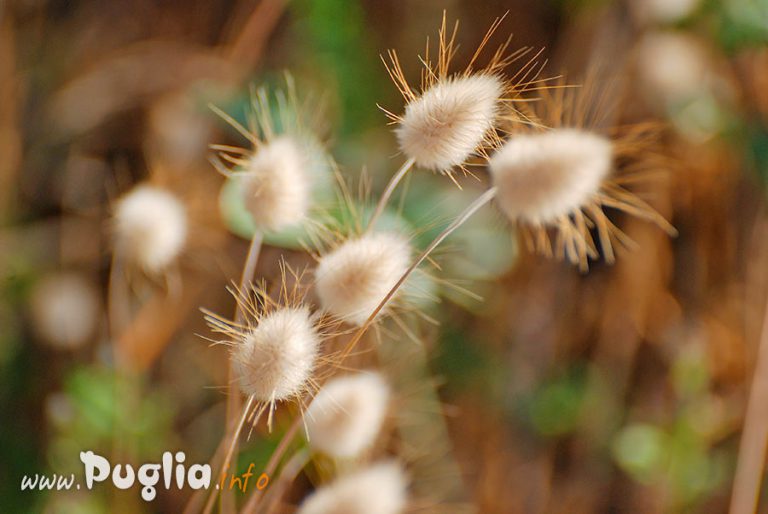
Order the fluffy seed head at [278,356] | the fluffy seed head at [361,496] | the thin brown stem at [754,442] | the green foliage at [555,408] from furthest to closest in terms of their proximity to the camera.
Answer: the green foliage at [555,408], the thin brown stem at [754,442], the fluffy seed head at [361,496], the fluffy seed head at [278,356]

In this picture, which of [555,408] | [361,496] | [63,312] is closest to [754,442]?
[555,408]

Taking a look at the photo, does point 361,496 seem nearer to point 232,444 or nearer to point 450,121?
point 232,444

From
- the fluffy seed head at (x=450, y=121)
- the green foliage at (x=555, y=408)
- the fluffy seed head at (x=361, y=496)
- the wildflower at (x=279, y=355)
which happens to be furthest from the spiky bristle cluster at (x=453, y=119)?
the green foliage at (x=555, y=408)

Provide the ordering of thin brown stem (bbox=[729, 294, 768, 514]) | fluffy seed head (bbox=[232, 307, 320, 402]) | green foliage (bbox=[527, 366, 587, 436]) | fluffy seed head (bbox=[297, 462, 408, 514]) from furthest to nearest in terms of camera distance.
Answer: green foliage (bbox=[527, 366, 587, 436])
thin brown stem (bbox=[729, 294, 768, 514])
fluffy seed head (bbox=[297, 462, 408, 514])
fluffy seed head (bbox=[232, 307, 320, 402])

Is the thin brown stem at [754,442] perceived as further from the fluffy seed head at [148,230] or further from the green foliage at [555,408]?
the fluffy seed head at [148,230]

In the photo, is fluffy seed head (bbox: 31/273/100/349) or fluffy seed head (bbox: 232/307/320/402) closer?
fluffy seed head (bbox: 232/307/320/402)

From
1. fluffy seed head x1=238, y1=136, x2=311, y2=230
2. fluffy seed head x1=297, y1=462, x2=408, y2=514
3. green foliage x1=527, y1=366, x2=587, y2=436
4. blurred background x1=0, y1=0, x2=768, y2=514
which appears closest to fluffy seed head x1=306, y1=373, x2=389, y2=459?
fluffy seed head x1=297, y1=462, x2=408, y2=514

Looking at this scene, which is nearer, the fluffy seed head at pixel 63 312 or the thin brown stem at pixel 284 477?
the thin brown stem at pixel 284 477

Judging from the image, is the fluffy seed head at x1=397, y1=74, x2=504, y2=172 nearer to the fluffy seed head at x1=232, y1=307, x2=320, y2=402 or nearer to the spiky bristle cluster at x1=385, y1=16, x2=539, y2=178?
the spiky bristle cluster at x1=385, y1=16, x2=539, y2=178

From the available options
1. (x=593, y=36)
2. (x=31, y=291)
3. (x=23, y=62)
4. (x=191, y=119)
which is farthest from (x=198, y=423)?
(x=593, y=36)
